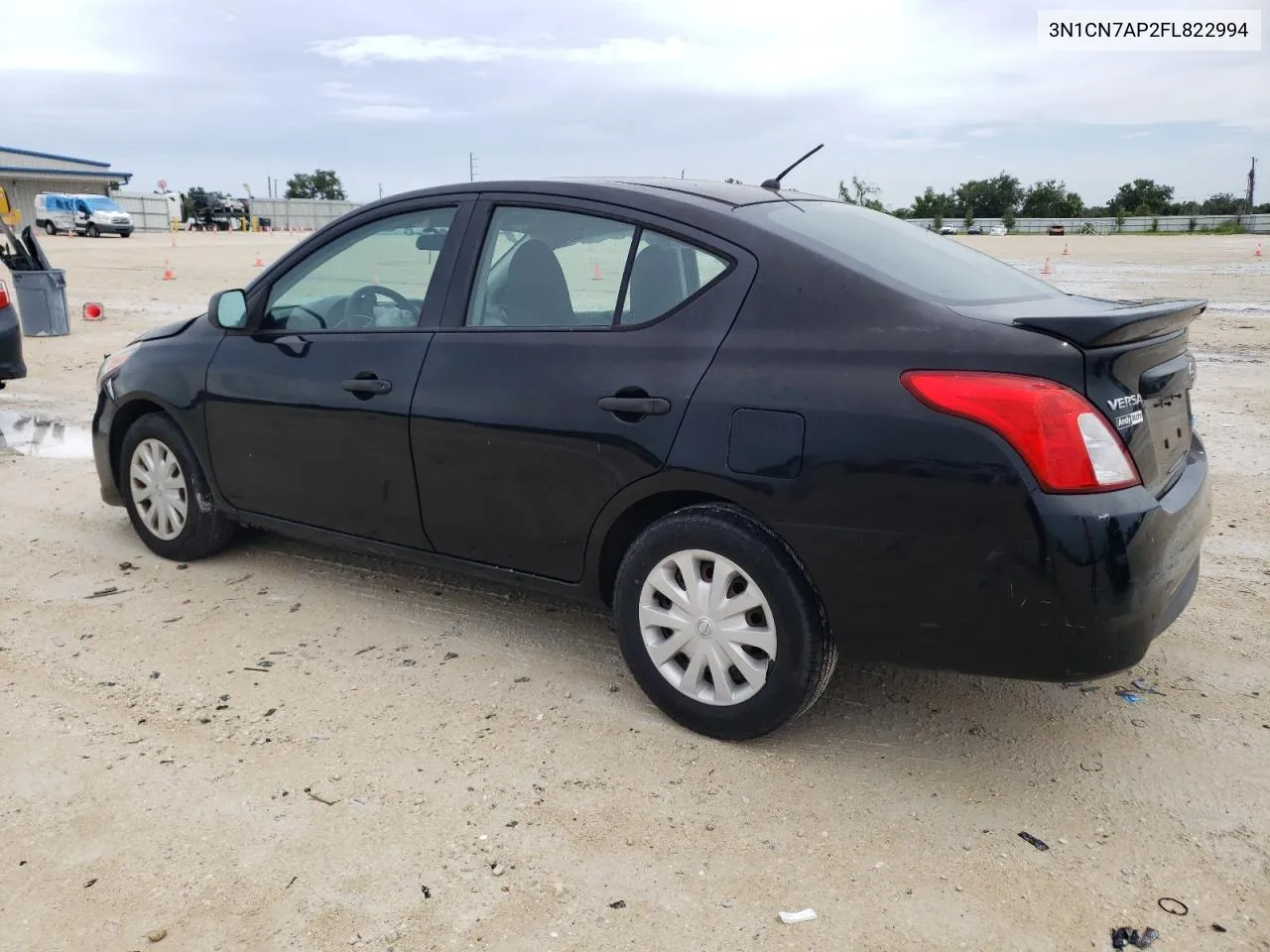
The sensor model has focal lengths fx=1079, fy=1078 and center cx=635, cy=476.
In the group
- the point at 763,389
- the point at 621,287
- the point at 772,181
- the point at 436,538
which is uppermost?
the point at 772,181

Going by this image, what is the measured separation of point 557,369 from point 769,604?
41.0 inches

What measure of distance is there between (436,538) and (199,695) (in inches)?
37.4

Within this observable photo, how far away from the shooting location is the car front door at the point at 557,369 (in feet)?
10.7

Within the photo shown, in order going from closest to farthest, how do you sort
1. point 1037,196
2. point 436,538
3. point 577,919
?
point 577,919 < point 436,538 < point 1037,196

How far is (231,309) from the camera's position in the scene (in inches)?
176

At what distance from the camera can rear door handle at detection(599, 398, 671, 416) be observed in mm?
3223

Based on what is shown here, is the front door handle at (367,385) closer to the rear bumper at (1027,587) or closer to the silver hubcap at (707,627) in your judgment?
the silver hubcap at (707,627)

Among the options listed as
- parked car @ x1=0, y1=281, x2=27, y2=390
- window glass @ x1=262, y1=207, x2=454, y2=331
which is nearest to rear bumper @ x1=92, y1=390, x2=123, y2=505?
window glass @ x1=262, y1=207, x2=454, y2=331

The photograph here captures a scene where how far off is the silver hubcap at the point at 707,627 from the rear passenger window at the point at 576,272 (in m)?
0.81

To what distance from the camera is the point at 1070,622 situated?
108 inches

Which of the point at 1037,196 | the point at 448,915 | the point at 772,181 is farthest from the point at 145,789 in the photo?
the point at 1037,196

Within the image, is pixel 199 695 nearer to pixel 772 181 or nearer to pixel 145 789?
pixel 145 789

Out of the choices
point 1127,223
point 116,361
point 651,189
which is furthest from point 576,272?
point 1127,223

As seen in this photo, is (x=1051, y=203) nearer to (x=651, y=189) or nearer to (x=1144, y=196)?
(x=1144, y=196)
